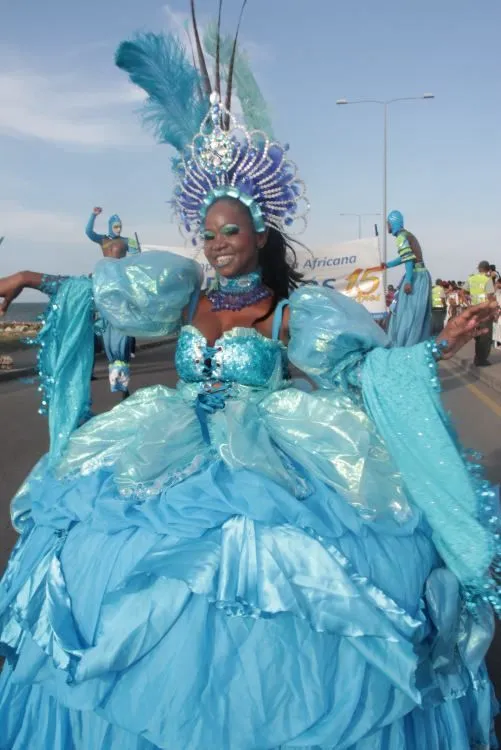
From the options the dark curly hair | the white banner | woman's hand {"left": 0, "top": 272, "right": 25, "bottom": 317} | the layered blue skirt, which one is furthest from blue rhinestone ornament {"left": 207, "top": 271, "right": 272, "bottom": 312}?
the white banner

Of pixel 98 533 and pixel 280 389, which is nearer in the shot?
pixel 98 533

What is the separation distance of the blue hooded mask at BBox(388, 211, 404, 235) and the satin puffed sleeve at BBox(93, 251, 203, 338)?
211 inches

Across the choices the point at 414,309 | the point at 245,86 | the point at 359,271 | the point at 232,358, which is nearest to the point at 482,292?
the point at 359,271

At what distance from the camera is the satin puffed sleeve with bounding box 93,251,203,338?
9.23ft

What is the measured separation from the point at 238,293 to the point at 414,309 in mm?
5381

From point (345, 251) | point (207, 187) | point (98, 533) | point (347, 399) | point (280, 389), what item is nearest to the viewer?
point (98, 533)

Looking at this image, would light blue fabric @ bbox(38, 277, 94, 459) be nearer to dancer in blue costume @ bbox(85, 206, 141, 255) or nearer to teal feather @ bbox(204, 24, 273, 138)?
teal feather @ bbox(204, 24, 273, 138)

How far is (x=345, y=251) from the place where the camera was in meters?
11.5

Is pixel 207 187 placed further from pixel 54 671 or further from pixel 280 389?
pixel 54 671

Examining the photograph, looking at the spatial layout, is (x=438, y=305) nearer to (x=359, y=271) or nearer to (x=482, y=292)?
(x=482, y=292)

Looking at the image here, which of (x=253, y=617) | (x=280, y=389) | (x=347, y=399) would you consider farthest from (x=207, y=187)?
(x=253, y=617)

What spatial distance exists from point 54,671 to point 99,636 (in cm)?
23

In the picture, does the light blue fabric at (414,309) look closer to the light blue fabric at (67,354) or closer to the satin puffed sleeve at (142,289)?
the satin puffed sleeve at (142,289)

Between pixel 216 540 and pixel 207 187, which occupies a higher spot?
pixel 207 187
